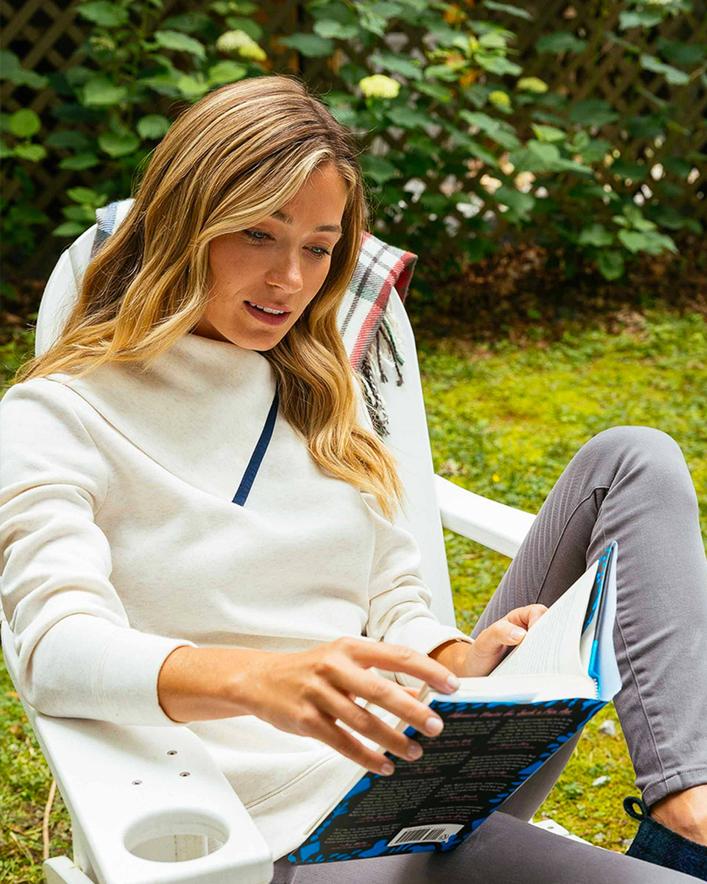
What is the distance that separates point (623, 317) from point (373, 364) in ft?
9.91

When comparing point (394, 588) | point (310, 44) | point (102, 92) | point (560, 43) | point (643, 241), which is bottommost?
point (102, 92)

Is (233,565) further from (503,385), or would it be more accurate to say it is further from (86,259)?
(503,385)

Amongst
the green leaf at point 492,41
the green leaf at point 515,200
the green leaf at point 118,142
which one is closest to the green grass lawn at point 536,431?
the green leaf at point 515,200

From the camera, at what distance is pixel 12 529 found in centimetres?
119

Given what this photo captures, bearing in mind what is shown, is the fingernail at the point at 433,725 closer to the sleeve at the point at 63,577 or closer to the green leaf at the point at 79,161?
the sleeve at the point at 63,577

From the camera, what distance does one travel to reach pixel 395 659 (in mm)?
947

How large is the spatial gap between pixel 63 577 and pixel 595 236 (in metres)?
3.86

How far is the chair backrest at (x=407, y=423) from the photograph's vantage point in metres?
1.80

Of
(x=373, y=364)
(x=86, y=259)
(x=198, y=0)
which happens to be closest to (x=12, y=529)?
(x=86, y=259)

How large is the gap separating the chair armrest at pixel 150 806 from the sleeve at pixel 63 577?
3 cm

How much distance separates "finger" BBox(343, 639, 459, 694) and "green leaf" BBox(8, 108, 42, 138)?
351cm

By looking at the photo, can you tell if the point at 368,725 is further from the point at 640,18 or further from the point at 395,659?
the point at 640,18

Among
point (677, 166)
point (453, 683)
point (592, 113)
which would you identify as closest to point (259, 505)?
point (453, 683)

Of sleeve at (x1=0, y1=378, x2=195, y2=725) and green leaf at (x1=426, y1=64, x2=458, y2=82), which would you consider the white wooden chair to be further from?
green leaf at (x1=426, y1=64, x2=458, y2=82)
